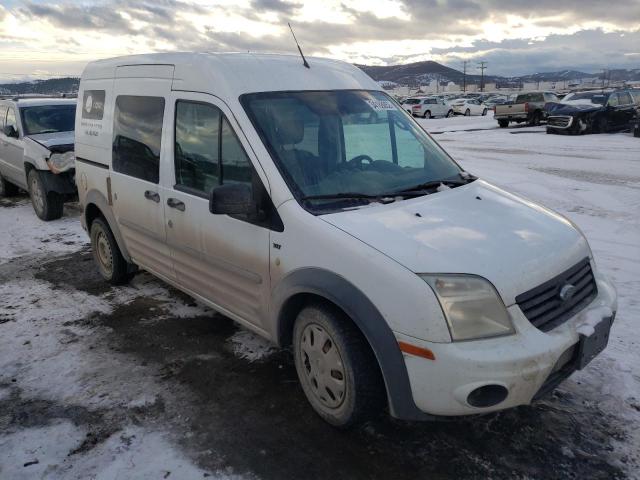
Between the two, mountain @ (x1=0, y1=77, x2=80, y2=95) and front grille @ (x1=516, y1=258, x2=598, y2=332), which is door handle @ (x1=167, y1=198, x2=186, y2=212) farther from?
mountain @ (x1=0, y1=77, x2=80, y2=95)

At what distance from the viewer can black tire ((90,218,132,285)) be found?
16.8 ft

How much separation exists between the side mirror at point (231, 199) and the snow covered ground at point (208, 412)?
1.23 meters

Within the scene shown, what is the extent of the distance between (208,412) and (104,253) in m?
2.85

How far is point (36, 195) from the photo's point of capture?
838 centimetres

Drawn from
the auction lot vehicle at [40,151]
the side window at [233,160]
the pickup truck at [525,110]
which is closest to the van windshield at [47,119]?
the auction lot vehicle at [40,151]

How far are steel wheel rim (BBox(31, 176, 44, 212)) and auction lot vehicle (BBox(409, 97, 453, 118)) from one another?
2939 centimetres

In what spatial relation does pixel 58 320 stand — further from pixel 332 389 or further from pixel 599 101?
pixel 599 101

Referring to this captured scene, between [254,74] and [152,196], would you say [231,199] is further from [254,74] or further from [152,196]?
[152,196]

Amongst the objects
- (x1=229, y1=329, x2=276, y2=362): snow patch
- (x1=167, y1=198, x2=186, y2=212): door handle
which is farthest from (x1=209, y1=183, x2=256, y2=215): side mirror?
(x1=229, y1=329, x2=276, y2=362): snow patch

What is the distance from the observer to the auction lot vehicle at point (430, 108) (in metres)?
34.6

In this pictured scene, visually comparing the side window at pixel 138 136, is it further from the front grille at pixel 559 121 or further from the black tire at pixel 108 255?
the front grille at pixel 559 121

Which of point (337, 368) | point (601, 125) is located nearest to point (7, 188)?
point (337, 368)

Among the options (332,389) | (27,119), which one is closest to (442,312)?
(332,389)

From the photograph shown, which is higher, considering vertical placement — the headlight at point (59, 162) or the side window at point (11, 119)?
the side window at point (11, 119)
